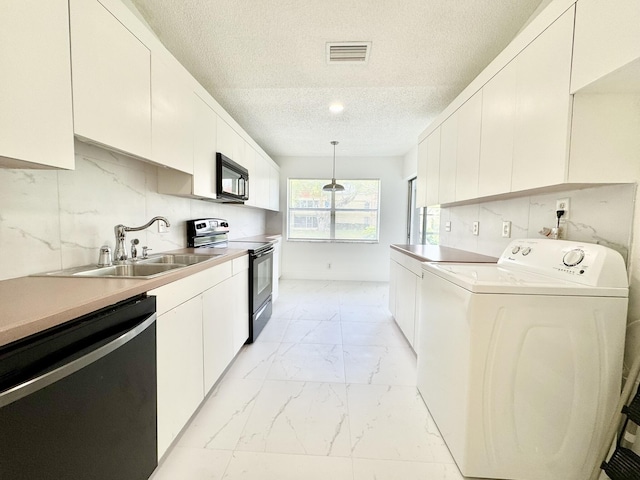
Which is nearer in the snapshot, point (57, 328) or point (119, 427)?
point (57, 328)

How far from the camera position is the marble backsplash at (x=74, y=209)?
1.10m

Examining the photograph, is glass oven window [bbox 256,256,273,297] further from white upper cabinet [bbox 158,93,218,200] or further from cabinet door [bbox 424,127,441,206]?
cabinet door [bbox 424,127,441,206]

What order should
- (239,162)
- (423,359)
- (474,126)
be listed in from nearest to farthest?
1. (423,359)
2. (474,126)
3. (239,162)

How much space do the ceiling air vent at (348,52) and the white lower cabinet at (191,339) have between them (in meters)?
1.77

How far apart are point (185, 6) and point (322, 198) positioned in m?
3.92

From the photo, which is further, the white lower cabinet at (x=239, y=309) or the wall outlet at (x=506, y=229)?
the white lower cabinet at (x=239, y=309)

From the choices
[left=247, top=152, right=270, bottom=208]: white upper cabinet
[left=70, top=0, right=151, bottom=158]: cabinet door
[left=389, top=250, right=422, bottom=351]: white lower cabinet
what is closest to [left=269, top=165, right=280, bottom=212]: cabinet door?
[left=247, top=152, right=270, bottom=208]: white upper cabinet

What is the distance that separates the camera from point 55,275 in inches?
46.4

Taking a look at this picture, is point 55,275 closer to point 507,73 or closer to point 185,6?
point 185,6

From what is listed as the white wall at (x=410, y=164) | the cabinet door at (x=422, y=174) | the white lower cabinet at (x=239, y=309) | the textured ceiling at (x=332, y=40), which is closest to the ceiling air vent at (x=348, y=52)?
the textured ceiling at (x=332, y=40)

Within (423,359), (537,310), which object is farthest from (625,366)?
(423,359)

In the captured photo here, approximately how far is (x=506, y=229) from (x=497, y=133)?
0.75 m

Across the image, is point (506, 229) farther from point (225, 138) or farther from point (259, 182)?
point (259, 182)

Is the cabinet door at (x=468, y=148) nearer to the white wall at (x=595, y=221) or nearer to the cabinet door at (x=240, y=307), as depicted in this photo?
the white wall at (x=595, y=221)
